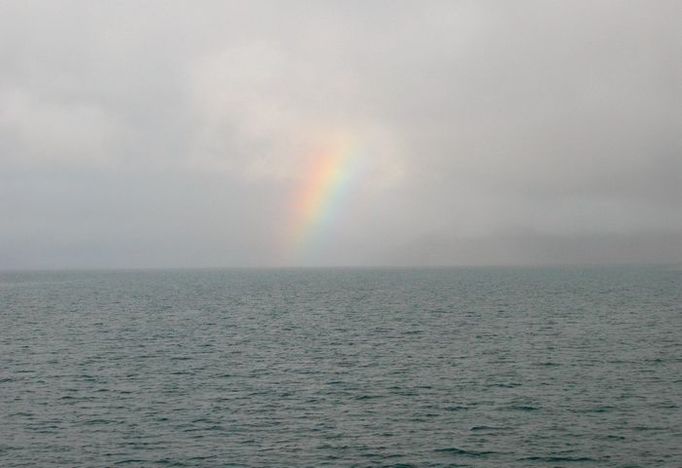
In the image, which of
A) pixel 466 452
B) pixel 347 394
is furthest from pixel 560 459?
pixel 347 394

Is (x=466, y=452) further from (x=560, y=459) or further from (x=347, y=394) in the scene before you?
(x=347, y=394)

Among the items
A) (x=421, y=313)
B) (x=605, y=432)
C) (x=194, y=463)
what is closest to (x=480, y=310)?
(x=421, y=313)

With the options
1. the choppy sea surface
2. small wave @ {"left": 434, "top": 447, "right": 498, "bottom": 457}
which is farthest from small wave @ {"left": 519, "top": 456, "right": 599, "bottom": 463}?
small wave @ {"left": 434, "top": 447, "right": 498, "bottom": 457}

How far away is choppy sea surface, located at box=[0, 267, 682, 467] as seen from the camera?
137 ft

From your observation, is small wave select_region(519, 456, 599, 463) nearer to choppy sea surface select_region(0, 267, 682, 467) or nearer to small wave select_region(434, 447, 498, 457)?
choppy sea surface select_region(0, 267, 682, 467)

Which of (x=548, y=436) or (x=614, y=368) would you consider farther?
(x=614, y=368)

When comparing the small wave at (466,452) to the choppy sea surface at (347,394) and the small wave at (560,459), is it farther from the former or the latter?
the small wave at (560,459)

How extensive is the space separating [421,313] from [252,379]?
73632 millimetres

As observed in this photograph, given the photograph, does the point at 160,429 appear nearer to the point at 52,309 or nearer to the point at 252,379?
the point at 252,379

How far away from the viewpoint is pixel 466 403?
2114 inches

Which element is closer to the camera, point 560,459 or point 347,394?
point 560,459

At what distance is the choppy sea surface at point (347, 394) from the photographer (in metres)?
41.8

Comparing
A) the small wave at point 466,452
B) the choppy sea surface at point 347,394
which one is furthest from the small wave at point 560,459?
the small wave at point 466,452

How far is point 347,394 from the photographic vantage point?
189 ft
